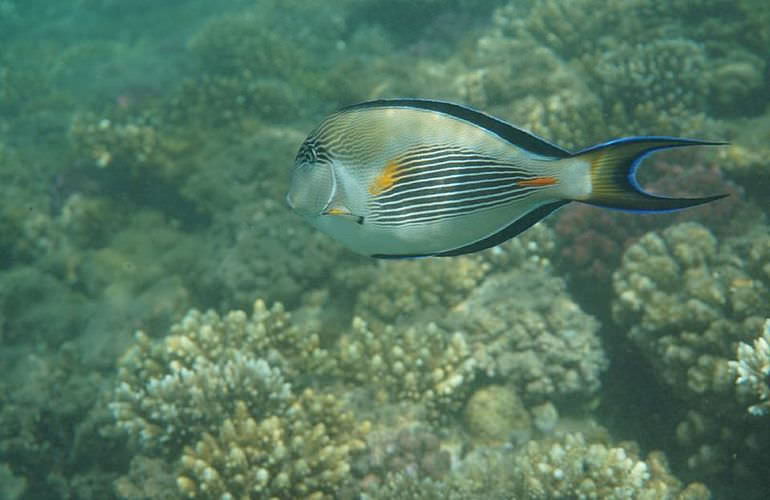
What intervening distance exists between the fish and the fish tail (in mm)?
100


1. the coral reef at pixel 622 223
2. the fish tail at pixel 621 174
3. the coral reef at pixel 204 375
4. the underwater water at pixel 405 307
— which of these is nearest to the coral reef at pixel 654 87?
the underwater water at pixel 405 307

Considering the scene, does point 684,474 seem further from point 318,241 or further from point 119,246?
point 119,246

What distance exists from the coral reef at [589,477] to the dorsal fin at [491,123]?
9.37ft

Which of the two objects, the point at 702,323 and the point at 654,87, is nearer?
the point at 702,323

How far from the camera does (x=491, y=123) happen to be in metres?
1.73

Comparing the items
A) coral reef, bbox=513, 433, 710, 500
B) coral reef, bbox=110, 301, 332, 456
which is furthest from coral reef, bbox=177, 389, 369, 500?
coral reef, bbox=513, 433, 710, 500

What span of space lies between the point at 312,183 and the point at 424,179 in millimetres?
433

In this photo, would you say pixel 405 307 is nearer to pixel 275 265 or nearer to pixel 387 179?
pixel 275 265

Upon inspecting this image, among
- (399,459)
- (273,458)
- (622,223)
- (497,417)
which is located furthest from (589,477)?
(622,223)

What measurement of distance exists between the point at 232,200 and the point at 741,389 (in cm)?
616

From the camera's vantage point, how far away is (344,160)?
1876mm

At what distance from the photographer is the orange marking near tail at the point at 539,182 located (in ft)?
5.35

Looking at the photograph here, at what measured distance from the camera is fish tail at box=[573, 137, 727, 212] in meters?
1.44

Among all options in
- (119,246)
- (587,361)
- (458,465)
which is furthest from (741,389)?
(119,246)
